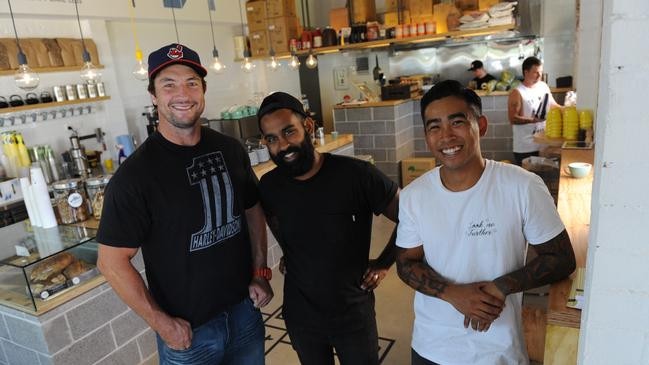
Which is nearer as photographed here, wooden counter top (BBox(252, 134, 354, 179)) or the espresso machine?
wooden counter top (BBox(252, 134, 354, 179))

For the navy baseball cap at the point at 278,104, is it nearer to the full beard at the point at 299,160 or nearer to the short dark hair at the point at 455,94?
the full beard at the point at 299,160

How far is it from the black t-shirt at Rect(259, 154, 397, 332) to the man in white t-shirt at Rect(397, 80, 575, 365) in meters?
0.30

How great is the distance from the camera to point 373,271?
71.4 inches

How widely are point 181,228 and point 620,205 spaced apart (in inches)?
51.7

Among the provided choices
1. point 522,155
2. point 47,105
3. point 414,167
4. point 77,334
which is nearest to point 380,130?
point 414,167

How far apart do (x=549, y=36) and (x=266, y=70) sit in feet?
Result: 15.9

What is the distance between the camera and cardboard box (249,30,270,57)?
7.27 metres

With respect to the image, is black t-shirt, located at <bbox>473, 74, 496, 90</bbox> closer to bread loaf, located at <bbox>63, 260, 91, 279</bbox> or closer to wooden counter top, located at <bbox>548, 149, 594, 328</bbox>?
wooden counter top, located at <bbox>548, 149, 594, 328</bbox>

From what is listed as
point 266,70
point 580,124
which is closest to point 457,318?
point 580,124

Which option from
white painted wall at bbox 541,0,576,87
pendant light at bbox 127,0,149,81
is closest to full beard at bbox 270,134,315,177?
pendant light at bbox 127,0,149,81

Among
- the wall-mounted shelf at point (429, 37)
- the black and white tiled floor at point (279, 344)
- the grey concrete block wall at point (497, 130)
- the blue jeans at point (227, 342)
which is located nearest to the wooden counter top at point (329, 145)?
the black and white tiled floor at point (279, 344)

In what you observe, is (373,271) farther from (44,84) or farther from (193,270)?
(44,84)

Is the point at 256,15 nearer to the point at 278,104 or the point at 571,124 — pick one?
the point at 571,124

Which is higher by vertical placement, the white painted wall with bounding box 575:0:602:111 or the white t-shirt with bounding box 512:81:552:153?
the white painted wall with bounding box 575:0:602:111
